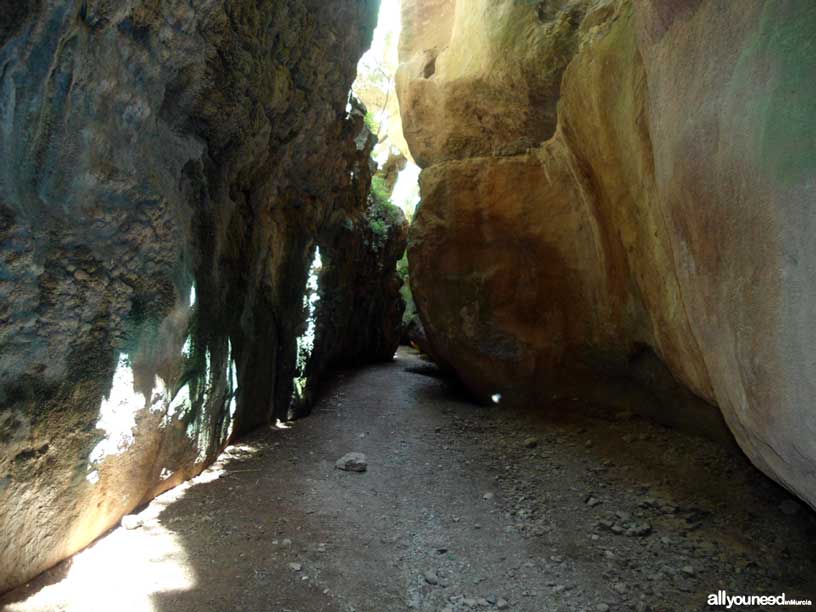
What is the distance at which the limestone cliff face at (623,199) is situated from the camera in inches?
85.6

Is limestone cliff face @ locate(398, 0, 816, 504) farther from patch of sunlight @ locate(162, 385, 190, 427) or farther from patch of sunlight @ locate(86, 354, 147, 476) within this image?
patch of sunlight @ locate(162, 385, 190, 427)

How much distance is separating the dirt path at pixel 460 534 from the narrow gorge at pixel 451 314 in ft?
0.10

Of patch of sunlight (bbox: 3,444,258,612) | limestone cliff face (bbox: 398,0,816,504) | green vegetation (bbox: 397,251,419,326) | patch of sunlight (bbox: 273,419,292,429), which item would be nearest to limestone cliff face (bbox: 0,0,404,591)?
patch of sunlight (bbox: 3,444,258,612)

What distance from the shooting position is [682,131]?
294cm

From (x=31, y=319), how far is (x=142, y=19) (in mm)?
2020

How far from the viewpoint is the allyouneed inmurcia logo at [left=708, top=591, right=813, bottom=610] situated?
317cm

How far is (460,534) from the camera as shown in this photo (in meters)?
4.18

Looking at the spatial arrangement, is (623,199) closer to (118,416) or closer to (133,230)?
(133,230)

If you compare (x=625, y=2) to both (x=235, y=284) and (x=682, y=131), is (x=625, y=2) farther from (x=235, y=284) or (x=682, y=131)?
(x=235, y=284)

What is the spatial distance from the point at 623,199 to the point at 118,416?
531cm

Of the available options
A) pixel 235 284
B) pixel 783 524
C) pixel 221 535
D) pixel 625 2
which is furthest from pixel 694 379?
pixel 235 284

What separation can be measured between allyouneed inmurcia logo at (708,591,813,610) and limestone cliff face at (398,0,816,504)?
0.92 meters

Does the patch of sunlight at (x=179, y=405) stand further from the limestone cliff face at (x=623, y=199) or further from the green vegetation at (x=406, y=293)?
the green vegetation at (x=406, y=293)

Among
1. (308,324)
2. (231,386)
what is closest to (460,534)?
(231,386)
